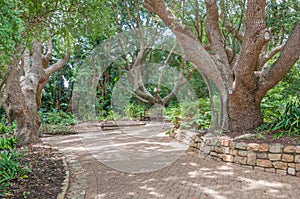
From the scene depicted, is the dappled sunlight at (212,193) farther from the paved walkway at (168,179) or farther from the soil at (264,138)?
the soil at (264,138)

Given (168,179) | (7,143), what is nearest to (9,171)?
(168,179)

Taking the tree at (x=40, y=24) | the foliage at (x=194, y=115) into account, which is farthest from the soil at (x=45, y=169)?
the foliage at (x=194, y=115)

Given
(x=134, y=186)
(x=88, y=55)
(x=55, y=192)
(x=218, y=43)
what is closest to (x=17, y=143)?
(x=55, y=192)

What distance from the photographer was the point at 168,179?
373 cm

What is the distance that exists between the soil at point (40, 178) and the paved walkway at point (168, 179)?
24 centimetres

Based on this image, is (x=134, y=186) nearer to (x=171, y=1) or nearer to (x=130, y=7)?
(x=171, y=1)

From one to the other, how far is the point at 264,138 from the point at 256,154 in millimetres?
451

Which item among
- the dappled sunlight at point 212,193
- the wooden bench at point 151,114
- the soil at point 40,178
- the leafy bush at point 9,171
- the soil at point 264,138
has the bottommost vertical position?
the dappled sunlight at point 212,193

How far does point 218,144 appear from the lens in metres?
4.83

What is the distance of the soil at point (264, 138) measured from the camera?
408 cm

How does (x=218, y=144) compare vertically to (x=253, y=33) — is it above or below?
below

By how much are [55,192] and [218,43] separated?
4.64 meters

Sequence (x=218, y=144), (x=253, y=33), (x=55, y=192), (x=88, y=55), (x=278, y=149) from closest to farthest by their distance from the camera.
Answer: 1. (x=55, y=192)
2. (x=278, y=149)
3. (x=253, y=33)
4. (x=218, y=144)
5. (x=88, y=55)

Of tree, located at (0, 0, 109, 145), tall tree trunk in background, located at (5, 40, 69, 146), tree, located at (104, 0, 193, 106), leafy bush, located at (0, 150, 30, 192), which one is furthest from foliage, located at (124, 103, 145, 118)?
leafy bush, located at (0, 150, 30, 192)
